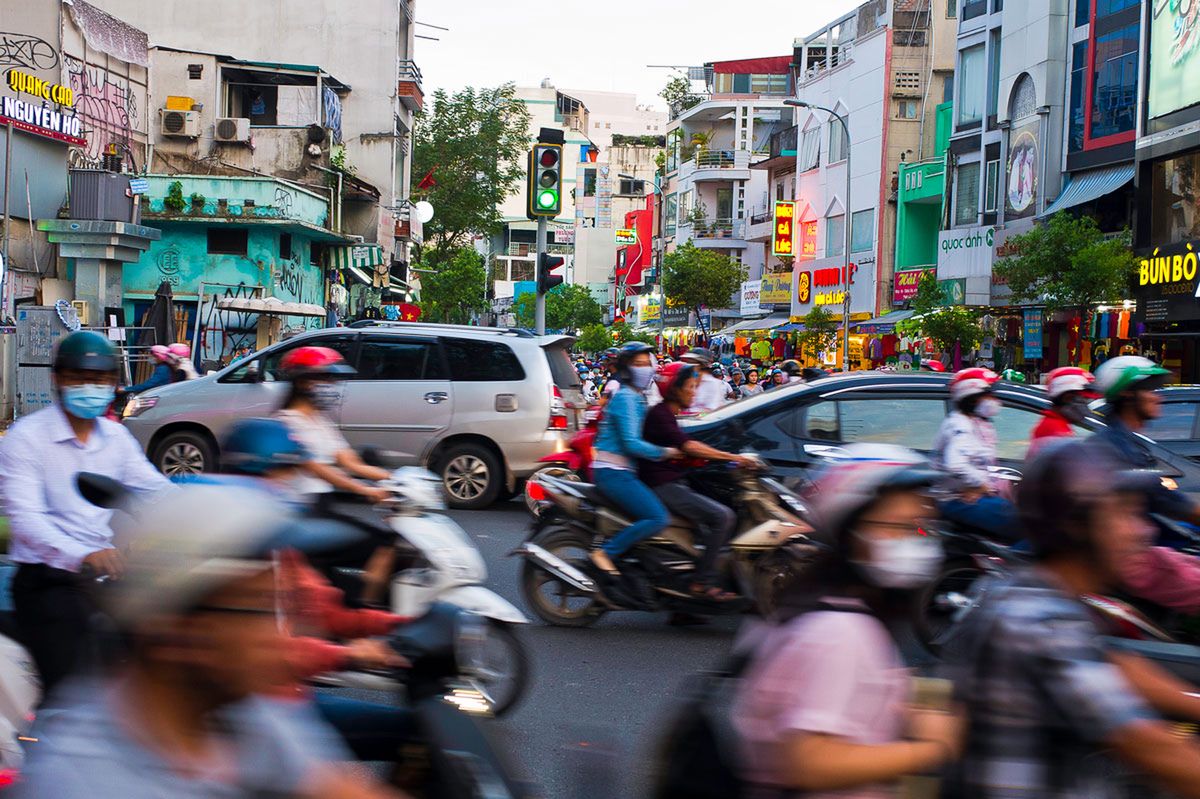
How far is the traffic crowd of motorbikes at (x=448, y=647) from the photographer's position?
2.05 metres

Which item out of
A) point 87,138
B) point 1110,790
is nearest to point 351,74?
point 87,138

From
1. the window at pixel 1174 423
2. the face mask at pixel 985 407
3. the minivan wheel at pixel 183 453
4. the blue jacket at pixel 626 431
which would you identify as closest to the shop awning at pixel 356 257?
the minivan wheel at pixel 183 453

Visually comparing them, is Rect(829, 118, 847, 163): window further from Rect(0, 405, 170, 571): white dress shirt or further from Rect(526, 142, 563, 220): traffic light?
Rect(0, 405, 170, 571): white dress shirt

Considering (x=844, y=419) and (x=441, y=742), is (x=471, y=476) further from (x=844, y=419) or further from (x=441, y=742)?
(x=441, y=742)

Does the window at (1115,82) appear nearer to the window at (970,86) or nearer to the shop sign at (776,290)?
the window at (970,86)

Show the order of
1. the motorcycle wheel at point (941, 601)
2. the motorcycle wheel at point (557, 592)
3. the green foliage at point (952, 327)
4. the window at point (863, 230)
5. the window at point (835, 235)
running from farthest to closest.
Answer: the window at point (835, 235) → the window at point (863, 230) → the green foliage at point (952, 327) → the motorcycle wheel at point (557, 592) → the motorcycle wheel at point (941, 601)

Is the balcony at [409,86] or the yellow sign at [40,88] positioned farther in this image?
the balcony at [409,86]

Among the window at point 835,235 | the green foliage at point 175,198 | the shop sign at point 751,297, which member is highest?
the window at point 835,235

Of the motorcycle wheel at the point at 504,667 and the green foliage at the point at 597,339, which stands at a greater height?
the green foliage at the point at 597,339

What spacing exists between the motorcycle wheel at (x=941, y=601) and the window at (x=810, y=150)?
4997 cm

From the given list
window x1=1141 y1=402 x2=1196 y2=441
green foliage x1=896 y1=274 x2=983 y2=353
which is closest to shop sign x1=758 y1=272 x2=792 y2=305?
green foliage x1=896 y1=274 x2=983 y2=353

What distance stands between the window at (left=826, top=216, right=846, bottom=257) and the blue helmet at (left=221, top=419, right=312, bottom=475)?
160 ft

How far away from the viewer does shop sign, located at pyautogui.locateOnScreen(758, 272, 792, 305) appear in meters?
58.6

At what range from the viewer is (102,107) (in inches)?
1179
